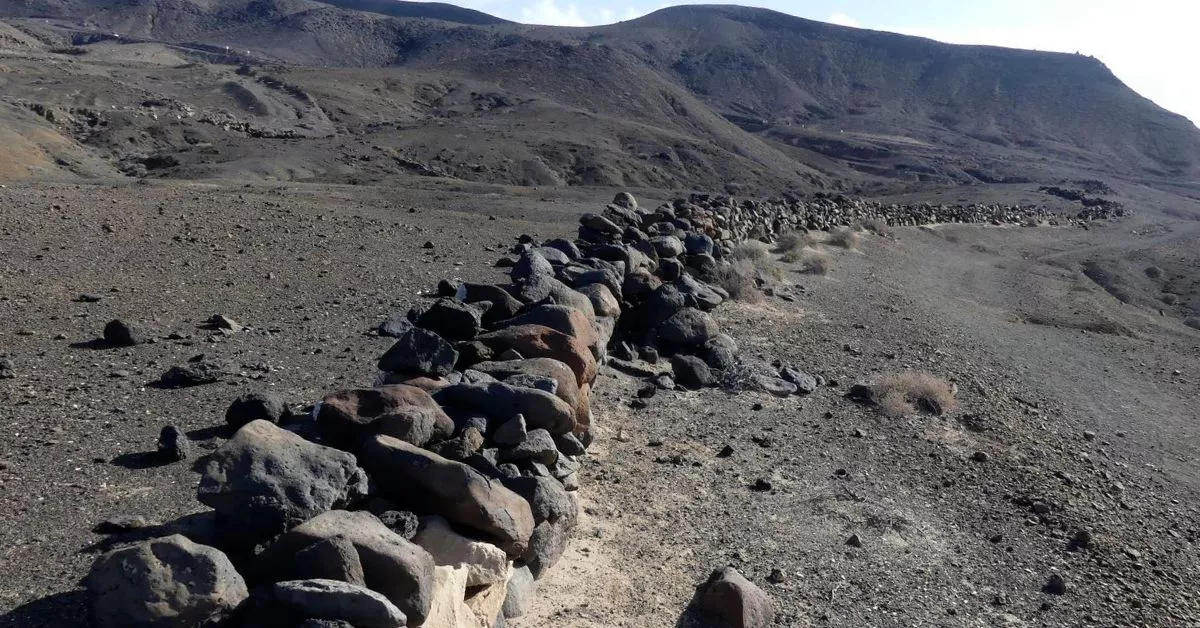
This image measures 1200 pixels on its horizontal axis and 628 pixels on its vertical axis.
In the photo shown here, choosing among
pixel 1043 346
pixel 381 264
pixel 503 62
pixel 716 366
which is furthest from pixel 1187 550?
pixel 503 62

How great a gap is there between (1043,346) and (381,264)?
950 cm

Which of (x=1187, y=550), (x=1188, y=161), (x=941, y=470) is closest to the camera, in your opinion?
(x=1187, y=550)

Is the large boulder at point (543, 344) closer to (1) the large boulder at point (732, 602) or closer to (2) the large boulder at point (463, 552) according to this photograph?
(1) the large boulder at point (732, 602)

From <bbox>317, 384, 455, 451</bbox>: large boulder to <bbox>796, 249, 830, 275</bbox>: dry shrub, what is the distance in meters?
13.0

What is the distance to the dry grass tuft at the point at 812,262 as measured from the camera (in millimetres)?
17438

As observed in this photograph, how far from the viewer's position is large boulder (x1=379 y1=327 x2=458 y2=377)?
6242mm

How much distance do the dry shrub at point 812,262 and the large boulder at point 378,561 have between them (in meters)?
14.4

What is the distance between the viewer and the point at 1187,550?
697cm

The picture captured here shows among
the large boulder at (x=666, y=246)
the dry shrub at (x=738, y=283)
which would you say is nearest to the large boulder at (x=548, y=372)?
the large boulder at (x=666, y=246)

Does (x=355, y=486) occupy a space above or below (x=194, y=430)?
above

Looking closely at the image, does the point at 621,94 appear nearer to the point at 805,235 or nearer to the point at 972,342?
the point at 805,235

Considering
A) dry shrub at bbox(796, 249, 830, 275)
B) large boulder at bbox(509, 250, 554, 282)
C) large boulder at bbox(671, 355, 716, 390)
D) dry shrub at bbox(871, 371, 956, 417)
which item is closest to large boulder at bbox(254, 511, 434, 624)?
large boulder at bbox(509, 250, 554, 282)

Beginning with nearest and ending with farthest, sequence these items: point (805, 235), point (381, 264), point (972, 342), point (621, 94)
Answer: point (381, 264), point (972, 342), point (805, 235), point (621, 94)

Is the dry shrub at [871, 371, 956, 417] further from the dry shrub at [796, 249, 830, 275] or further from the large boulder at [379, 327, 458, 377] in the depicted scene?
the dry shrub at [796, 249, 830, 275]
